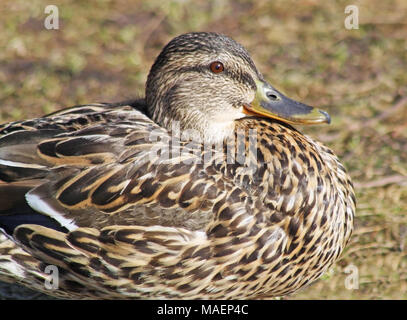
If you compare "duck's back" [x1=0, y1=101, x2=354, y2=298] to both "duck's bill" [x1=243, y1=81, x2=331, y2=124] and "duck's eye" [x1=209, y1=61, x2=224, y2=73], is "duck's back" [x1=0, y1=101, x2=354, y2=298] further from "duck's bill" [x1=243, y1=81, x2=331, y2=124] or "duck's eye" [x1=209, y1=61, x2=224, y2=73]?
"duck's eye" [x1=209, y1=61, x2=224, y2=73]

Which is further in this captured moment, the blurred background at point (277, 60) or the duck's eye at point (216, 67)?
the blurred background at point (277, 60)

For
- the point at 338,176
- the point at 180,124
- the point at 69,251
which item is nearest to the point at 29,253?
the point at 69,251

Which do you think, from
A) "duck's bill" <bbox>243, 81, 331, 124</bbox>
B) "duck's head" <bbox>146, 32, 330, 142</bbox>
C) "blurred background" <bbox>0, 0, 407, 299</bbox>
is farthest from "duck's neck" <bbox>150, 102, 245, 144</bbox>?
"blurred background" <bbox>0, 0, 407, 299</bbox>

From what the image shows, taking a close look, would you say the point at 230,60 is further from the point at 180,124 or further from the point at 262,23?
the point at 262,23

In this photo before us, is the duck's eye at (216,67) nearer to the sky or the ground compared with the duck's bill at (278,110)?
nearer to the sky

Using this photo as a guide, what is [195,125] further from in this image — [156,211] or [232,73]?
[156,211]

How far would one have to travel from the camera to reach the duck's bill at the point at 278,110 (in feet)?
12.3

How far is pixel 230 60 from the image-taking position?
145 inches

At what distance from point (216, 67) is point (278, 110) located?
1.41ft

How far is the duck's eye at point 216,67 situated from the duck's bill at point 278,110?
23 centimetres

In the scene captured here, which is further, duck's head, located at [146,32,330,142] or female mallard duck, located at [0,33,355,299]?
duck's head, located at [146,32,330,142]

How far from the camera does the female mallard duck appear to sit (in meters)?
3.44

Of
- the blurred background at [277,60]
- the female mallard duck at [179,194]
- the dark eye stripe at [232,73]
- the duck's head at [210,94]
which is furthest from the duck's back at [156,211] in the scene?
the blurred background at [277,60]

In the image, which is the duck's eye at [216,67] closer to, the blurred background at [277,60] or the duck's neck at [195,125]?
the duck's neck at [195,125]
